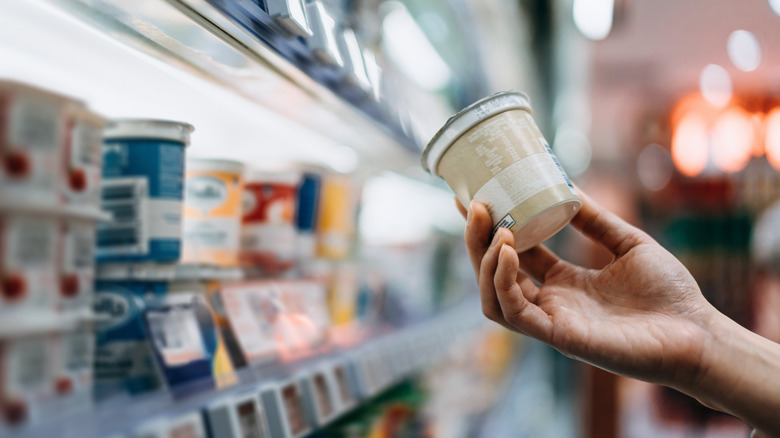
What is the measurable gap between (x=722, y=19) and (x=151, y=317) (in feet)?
20.6

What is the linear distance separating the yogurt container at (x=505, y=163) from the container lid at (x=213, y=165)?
1.03ft

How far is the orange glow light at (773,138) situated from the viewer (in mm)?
6024

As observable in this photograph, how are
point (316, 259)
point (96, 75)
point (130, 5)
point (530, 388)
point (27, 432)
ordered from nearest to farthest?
point (27, 432), point (130, 5), point (96, 75), point (316, 259), point (530, 388)

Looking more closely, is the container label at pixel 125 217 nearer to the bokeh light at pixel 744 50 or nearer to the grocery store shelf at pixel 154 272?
the grocery store shelf at pixel 154 272

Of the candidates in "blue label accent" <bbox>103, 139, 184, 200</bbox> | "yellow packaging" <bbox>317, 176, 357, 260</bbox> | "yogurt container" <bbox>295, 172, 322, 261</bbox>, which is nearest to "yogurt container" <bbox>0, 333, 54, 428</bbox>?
"blue label accent" <bbox>103, 139, 184, 200</bbox>

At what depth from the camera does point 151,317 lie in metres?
0.76

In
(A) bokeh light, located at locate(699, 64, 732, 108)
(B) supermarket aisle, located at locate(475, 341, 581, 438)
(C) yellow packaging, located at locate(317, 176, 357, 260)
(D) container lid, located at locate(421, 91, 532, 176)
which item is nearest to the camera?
(D) container lid, located at locate(421, 91, 532, 176)

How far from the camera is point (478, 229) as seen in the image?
2.89 ft

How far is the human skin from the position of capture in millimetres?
967

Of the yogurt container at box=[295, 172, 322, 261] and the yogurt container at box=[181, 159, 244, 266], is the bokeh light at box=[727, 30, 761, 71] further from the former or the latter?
the yogurt container at box=[181, 159, 244, 266]

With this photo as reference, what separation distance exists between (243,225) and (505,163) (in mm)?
512


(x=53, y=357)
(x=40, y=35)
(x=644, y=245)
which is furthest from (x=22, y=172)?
(x=644, y=245)

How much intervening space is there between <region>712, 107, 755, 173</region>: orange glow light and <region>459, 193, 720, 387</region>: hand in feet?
19.0

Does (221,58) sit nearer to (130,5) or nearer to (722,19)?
(130,5)
